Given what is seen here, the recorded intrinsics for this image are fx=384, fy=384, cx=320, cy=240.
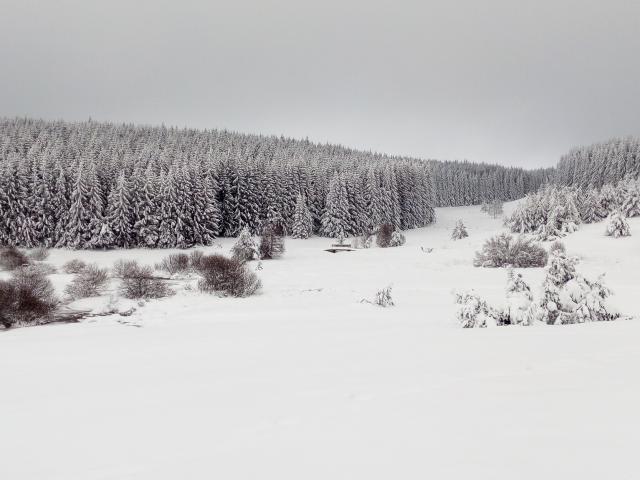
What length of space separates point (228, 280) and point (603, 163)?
145694 millimetres

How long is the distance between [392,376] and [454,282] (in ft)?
69.5

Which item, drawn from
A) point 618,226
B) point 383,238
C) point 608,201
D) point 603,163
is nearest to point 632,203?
point 608,201

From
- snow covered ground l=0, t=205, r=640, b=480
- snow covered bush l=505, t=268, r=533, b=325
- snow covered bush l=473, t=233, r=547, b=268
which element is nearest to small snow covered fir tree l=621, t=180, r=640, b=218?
snow covered bush l=473, t=233, r=547, b=268

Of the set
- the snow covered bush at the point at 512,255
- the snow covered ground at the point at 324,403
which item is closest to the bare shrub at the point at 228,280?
the snow covered ground at the point at 324,403

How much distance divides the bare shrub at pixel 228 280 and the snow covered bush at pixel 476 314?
12.6 metres

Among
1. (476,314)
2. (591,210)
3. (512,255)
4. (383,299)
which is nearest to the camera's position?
(476,314)

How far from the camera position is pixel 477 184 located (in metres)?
153

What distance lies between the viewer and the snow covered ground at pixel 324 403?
11.4ft

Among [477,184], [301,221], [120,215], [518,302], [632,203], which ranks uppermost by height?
[477,184]

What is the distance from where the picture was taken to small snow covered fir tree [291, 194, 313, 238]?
63344 millimetres

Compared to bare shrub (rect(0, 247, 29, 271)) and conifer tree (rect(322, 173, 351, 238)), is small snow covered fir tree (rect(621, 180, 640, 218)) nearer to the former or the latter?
conifer tree (rect(322, 173, 351, 238))

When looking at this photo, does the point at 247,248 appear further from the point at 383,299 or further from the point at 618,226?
the point at 618,226

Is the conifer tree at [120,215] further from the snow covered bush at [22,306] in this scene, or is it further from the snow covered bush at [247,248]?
the snow covered bush at [22,306]

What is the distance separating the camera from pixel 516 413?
4.27 m
